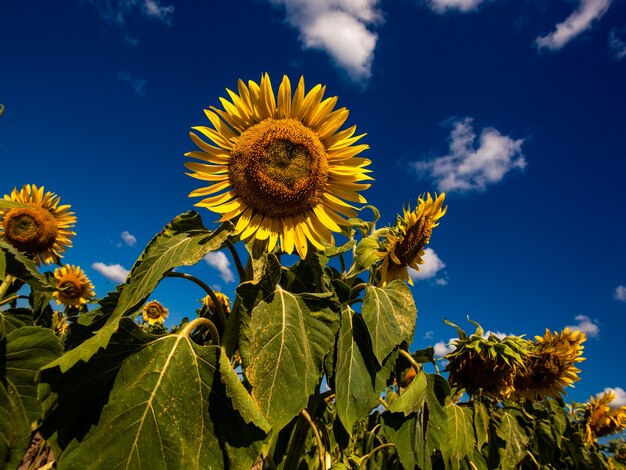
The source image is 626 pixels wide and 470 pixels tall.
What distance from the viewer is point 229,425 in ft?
5.06

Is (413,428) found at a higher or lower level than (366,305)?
lower

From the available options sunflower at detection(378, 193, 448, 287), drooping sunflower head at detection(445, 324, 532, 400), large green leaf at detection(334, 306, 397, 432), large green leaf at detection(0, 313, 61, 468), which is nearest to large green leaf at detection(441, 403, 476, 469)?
drooping sunflower head at detection(445, 324, 532, 400)

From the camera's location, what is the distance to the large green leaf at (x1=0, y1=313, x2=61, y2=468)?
140 centimetres

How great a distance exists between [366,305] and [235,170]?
98cm

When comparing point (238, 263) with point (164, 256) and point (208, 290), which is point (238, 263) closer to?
point (208, 290)

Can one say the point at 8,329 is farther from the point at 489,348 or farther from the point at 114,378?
the point at 489,348

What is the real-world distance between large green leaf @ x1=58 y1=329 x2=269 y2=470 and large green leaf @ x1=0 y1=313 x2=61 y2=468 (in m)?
0.16

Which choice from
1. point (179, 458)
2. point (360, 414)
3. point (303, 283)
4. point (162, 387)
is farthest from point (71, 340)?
point (360, 414)

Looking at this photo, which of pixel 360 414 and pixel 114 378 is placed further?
pixel 360 414

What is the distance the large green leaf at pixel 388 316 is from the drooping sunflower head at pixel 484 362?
1.63 meters

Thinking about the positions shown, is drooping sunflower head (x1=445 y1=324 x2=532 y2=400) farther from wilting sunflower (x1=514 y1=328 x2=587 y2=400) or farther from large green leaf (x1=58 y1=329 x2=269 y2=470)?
large green leaf (x1=58 y1=329 x2=269 y2=470)

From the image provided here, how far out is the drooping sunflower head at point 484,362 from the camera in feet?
11.5

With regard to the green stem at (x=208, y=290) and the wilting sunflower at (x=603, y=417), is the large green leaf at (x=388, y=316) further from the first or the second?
the wilting sunflower at (x=603, y=417)

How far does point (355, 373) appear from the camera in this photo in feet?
6.08
